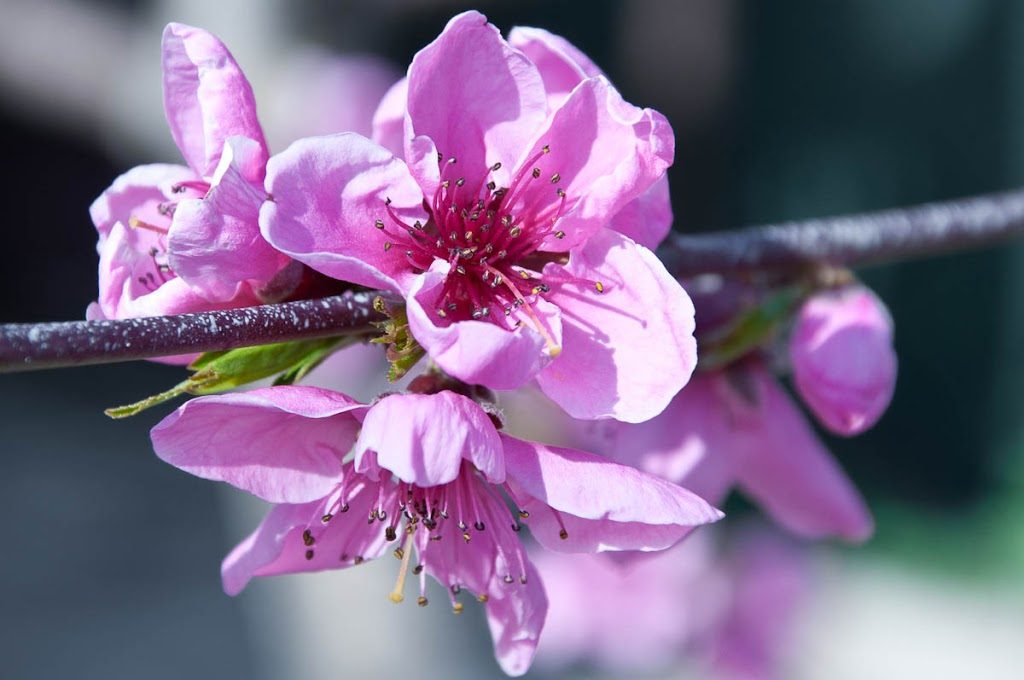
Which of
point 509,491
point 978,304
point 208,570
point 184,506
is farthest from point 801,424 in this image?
point 184,506

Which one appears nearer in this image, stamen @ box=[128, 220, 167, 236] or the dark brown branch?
the dark brown branch

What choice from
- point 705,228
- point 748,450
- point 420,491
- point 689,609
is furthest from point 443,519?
point 705,228

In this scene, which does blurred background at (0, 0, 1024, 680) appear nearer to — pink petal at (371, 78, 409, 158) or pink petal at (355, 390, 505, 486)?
Result: pink petal at (371, 78, 409, 158)

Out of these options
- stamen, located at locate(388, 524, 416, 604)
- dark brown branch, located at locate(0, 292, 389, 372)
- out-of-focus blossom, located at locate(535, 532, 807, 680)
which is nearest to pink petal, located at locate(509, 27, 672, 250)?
dark brown branch, located at locate(0, 292, 389, 372)

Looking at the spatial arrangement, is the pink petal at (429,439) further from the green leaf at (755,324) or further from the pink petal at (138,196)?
the green leaf at (755,324)

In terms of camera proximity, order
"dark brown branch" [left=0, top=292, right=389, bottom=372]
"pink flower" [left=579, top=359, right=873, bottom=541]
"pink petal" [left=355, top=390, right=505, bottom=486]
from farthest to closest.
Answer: "pink flower" [left=579, top=359, right=873, bottom=541] → "pink petal" [left=355, top=390, right=505, bottom=486] → "dark brown branch" [left=0, top=292, right=389, bottom=372]

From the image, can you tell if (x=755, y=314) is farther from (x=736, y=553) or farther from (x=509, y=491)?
(x=736, y=553)

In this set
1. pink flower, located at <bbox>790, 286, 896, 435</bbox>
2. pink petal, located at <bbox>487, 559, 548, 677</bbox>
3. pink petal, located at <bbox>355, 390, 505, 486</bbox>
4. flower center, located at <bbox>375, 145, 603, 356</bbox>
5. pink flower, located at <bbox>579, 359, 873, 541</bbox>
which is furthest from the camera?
pink flower, located at <bbox>579, 359, 873, 541</bbox>
